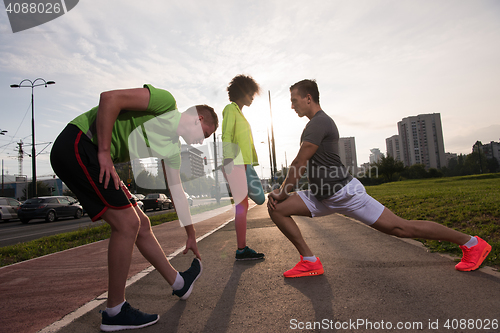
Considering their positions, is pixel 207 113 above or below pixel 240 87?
below

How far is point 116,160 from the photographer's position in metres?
2.38

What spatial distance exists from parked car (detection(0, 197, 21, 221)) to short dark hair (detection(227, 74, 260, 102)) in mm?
20761

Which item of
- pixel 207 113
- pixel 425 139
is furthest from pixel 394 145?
pixel 207 113

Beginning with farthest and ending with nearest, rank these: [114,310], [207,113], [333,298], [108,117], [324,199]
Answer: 1. [324,199]
2. [207,113]
3. [333,298]
4. [114,310]
5. [108,117]

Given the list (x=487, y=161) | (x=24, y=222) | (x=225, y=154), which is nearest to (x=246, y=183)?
(x=225, y=154)

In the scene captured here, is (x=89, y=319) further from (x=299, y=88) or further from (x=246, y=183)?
(x=299, y=88)

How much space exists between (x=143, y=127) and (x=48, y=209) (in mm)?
19122

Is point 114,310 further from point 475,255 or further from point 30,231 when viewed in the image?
point 30,231

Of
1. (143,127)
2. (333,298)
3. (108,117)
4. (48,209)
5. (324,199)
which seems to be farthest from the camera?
(48,209)

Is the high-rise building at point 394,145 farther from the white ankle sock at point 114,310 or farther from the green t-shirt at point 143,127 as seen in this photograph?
the white ankle sock at point 114,310

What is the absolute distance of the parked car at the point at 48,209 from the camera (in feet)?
56.6

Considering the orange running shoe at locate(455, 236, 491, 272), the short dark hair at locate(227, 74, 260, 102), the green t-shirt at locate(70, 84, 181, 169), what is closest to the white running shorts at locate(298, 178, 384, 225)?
the orange running shoe at locate(455, 236, 491, 272)

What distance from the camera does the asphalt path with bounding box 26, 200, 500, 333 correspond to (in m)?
2.01

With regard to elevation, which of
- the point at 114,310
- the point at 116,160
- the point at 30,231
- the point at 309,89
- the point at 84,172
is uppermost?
the point at 309,89
